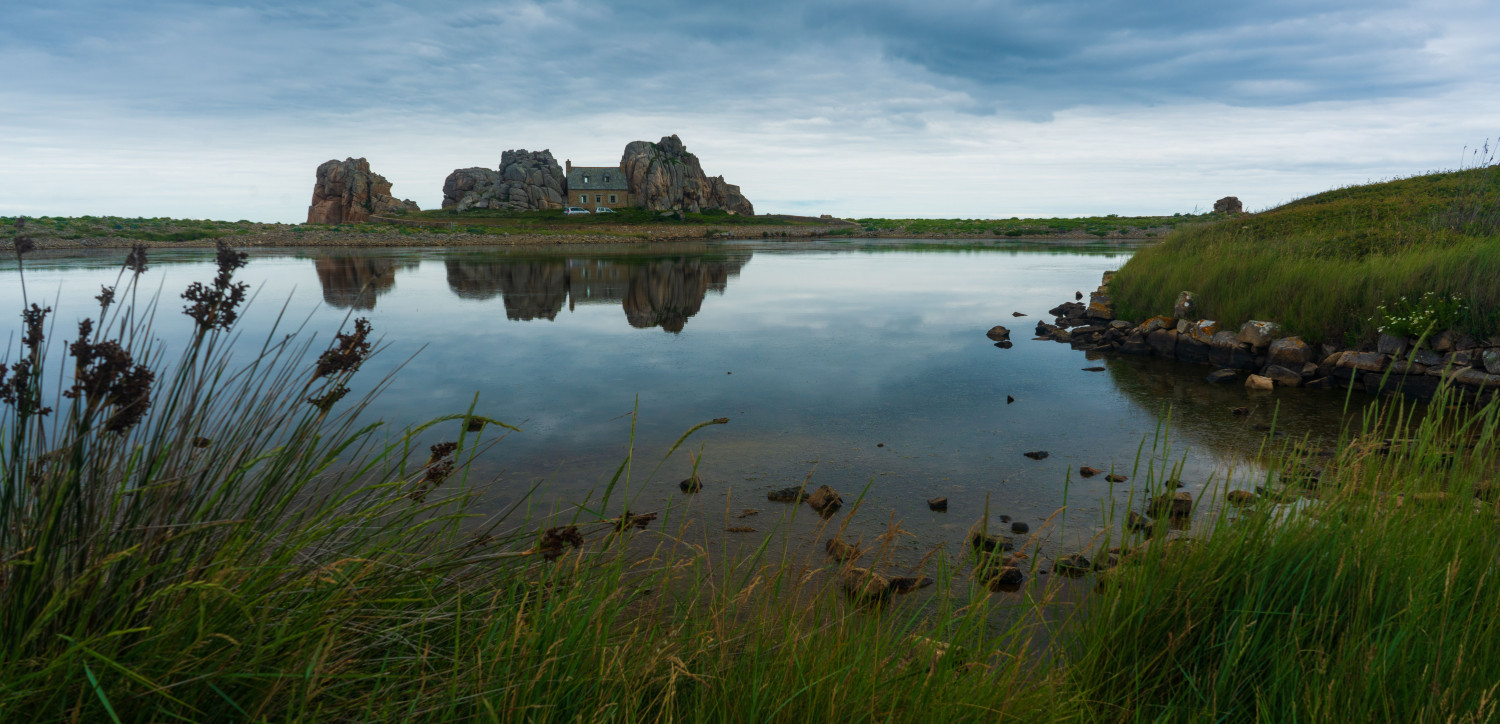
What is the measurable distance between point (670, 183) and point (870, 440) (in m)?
98.3

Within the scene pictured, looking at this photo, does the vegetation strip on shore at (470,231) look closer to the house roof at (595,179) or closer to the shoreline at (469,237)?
the shoreline at (469,237)

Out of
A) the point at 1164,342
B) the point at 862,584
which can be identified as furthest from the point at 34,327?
the point at 1164,342

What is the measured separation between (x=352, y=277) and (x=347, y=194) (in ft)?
212

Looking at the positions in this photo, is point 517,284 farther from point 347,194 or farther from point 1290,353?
point 347,194

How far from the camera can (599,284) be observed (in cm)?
2538

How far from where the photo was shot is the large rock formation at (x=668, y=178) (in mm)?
100250

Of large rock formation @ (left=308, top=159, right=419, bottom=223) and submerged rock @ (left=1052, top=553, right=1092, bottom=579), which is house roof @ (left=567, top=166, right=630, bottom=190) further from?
submerged rock @ (left=1052, top=553, right=1092, bottom=579)

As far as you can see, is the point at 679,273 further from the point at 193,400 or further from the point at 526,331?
the point at 193,400

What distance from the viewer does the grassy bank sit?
10.5 metres

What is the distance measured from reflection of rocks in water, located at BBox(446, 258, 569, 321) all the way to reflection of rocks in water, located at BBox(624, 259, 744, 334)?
210 centimetres

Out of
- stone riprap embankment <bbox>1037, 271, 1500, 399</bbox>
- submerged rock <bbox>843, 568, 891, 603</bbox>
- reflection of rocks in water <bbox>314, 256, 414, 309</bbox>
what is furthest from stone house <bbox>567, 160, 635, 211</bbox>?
submerged rock <bbox>843, 568, 891, 603</bbox>

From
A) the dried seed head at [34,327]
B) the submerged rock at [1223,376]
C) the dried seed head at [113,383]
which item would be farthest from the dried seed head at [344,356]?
the submerged rock at [1223,376]

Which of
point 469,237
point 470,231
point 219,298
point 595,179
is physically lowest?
point 219,298

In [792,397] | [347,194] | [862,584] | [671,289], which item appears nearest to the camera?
[862,584]
